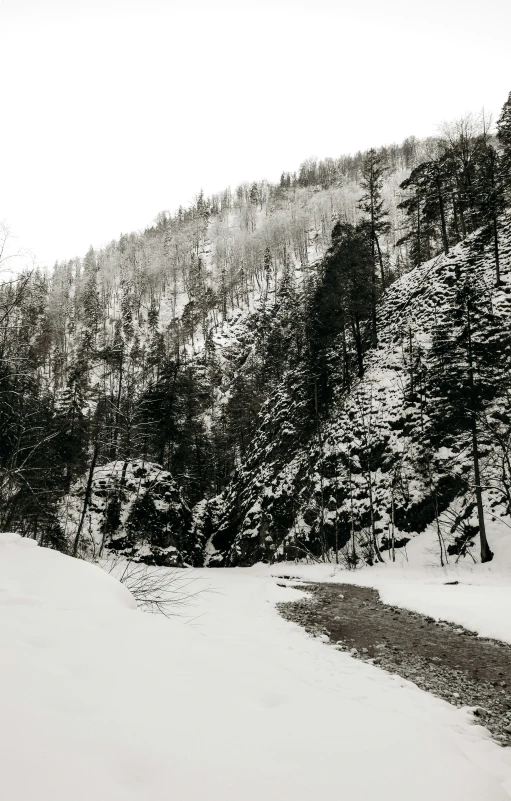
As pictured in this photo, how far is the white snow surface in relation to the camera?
71.7 inches

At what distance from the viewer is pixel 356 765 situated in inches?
A: 94.3

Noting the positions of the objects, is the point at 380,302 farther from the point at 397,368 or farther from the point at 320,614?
the point at 320,614

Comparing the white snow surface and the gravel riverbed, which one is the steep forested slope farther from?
the gravel riverbed

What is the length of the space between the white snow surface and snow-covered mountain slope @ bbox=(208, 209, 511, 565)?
53.1 ft

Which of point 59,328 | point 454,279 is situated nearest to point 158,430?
point 454,279

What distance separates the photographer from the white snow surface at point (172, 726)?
182cm

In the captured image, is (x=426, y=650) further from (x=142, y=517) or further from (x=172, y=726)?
(x=142, y=517)

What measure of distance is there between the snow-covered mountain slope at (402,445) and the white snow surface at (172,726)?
16197 mm

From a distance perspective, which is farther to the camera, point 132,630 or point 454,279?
point 454,279

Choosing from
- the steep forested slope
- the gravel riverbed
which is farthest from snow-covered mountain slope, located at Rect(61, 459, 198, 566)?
the gravel riverbed

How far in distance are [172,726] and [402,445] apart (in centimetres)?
2373

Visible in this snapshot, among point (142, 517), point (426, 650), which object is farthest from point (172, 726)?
point (142, 517)

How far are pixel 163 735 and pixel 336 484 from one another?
2427 cm

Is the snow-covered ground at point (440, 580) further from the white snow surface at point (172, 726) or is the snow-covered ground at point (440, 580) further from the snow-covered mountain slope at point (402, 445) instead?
the white snow surface at point (172, 726)
